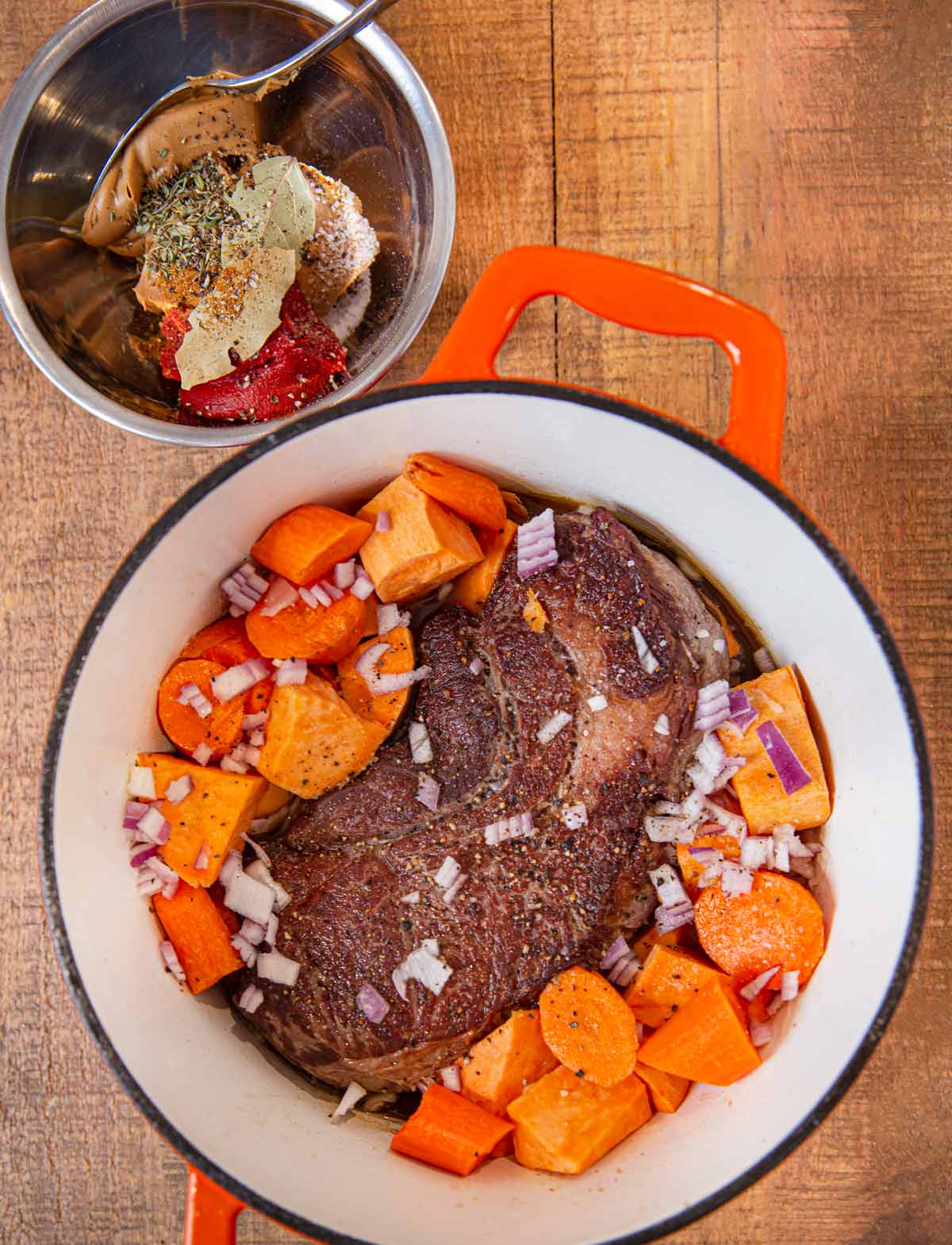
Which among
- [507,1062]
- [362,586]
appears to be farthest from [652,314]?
[507,1062]

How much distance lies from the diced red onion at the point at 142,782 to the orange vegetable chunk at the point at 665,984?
81 cm

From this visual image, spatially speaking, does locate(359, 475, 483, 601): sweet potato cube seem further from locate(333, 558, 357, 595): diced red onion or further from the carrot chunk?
the carrot chunk

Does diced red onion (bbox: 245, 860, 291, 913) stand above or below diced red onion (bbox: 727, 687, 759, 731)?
below

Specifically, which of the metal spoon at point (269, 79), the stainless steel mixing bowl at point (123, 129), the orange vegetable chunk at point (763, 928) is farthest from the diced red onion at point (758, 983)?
the metal spoon at point (269, 79)

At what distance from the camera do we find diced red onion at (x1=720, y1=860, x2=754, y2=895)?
5.13 feet

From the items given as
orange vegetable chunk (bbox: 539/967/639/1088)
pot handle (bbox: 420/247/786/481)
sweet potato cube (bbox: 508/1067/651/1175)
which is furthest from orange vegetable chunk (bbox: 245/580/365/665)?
sweet potato cube (bbox: 508/1067/651/1175)

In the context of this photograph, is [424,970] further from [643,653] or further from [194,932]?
[643,653]

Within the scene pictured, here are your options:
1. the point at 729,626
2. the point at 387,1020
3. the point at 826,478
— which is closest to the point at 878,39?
the point at 826,478

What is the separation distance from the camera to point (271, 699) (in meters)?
1.60

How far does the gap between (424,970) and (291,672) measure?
1.66ft

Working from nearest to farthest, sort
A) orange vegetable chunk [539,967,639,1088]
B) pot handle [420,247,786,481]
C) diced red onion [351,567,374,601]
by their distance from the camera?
pot handle [420,247,786,481], orange vegetable chunk [539,967,639,1088], diced red onion [351,567,374,601]

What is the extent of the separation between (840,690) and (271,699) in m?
0.87

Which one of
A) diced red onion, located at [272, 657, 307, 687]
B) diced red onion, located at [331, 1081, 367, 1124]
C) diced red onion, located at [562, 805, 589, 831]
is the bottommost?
diced red onion, located at [331, 1081, 367, 1124]

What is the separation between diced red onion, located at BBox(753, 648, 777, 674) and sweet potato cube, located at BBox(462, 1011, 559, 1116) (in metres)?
0.67
